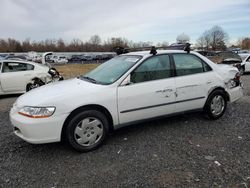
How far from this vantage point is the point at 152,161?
333 cm

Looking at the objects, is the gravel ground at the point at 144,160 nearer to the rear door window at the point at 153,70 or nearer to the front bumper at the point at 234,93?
the front bumper at the point at 234,93

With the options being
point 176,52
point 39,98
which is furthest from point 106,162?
point 176,52

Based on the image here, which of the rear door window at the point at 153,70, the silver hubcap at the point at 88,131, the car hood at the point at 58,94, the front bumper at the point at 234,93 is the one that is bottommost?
the silver hubcap at the point at 88,131

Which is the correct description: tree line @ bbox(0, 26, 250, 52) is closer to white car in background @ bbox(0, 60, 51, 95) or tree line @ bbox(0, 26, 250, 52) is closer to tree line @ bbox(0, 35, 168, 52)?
tree line @ bbox(0, 35, 168, 52)

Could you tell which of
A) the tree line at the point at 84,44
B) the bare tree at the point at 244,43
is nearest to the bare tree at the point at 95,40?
the tree line at the point at 84,44

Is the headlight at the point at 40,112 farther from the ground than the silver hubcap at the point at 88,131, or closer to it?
farther from the ground

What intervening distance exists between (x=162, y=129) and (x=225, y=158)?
1.39 meters

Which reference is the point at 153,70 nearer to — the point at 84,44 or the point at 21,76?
the point at 21,76

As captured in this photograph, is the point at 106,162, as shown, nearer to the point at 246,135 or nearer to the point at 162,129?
the point at 162,129

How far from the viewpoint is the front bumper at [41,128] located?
3318mm

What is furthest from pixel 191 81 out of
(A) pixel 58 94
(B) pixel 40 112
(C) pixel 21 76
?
(C) pixel 21 76

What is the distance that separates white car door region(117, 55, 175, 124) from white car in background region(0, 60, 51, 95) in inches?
215

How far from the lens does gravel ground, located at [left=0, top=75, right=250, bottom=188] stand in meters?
2.89

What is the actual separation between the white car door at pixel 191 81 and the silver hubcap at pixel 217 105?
0.31 m
